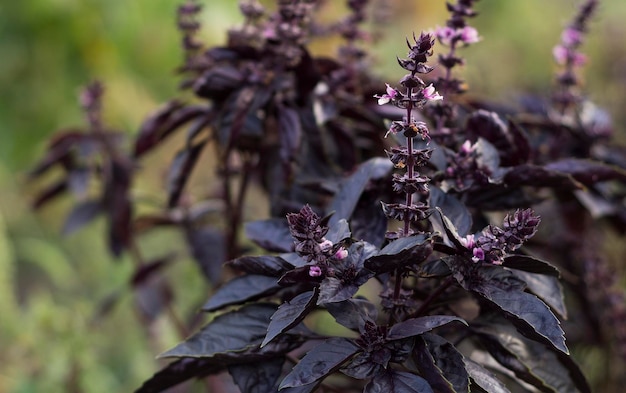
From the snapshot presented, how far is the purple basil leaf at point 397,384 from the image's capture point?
798 mm

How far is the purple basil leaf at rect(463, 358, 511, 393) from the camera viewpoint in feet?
2.74

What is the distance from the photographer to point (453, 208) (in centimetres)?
97

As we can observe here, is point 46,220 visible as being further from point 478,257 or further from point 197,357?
point 478,257

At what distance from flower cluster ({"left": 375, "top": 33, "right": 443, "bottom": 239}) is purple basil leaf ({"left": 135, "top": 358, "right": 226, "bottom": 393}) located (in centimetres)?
33

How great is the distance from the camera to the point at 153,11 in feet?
8.33

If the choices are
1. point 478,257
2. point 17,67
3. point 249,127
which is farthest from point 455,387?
point 17,67

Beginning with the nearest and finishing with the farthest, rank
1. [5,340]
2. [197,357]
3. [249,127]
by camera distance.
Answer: [197,357] → [249,127] → [5,340]

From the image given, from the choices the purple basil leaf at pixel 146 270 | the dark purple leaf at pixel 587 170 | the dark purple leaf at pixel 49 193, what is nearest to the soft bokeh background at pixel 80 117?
the dark purple leaf at pixel 49 193

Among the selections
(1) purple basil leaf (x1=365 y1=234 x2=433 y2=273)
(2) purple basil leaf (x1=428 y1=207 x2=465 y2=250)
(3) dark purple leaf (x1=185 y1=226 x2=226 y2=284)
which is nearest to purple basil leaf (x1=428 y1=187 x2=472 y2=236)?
(2) purple basil leaf (x1=428 y1=207 x2=465 y2=250)

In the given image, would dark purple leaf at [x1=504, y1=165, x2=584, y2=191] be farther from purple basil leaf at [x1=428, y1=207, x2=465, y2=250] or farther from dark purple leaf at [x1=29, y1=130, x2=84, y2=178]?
dark purple leaf at [x1=29, y1=130, x2=84, y2=178]

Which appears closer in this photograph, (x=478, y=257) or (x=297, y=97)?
(x=478, y=257)

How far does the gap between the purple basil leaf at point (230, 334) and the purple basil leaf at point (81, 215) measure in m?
0.87

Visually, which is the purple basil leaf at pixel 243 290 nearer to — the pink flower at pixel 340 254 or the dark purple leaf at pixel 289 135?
the pink flower at pixel 340 254

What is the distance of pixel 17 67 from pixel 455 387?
104 inches
